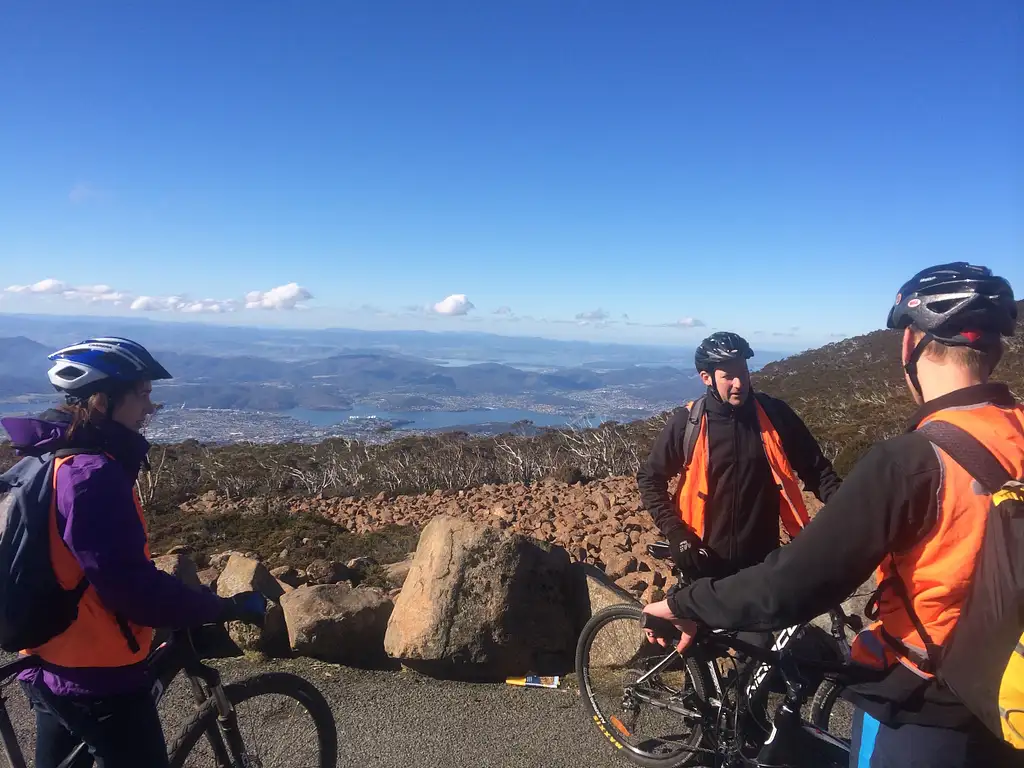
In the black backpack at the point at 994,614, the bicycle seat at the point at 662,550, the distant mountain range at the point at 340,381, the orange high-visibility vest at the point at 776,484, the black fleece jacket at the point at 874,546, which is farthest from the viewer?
the distant mountain range at the point at 340,381

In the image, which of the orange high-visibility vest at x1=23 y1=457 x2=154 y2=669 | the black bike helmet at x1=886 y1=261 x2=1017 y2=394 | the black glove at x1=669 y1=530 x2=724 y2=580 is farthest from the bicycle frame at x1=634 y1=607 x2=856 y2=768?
the orange high-visibility vest at x1=23 y1=457 x2=154 y2=669

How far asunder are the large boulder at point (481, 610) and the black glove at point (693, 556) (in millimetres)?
1581

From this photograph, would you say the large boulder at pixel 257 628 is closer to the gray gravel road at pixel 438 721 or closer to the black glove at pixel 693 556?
the gray gravel road at pixel 438 721

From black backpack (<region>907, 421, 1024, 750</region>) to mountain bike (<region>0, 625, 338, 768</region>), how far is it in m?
2.48

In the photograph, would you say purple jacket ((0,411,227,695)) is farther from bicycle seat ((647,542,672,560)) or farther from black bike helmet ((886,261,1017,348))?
black bike helmet ((886,261,1017,348))

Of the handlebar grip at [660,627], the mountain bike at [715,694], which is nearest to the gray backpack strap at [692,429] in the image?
the mountain bike at [715,694]

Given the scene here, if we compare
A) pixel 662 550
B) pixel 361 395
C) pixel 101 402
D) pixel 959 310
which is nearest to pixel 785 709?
pixel 662 550

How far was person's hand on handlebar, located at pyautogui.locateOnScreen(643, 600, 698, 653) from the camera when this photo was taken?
2176mm

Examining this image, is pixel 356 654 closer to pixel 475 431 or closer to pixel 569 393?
pixel 475 431

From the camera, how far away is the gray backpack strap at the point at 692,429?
345cm

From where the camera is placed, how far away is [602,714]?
366cm

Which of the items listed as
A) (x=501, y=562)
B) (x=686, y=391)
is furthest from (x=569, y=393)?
(x=501, y=562)

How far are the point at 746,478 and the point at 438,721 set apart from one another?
2.45 meters

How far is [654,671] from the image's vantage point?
331cm
